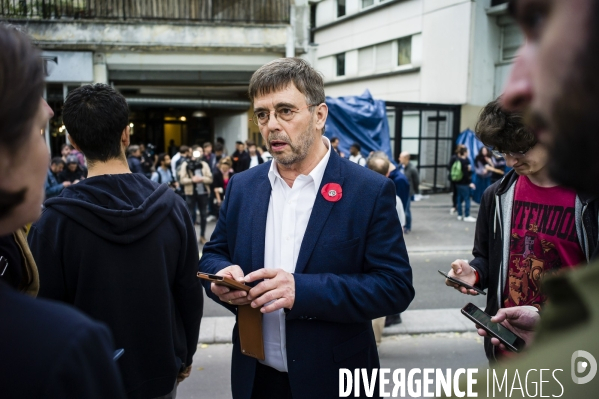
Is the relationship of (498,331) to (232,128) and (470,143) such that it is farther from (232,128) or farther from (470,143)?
(232,128)

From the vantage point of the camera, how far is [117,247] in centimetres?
218

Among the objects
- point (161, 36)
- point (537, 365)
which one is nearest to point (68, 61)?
point (161, 36)

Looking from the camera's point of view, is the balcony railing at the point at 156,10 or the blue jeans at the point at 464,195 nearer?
the blue jeans at the point at 464,195

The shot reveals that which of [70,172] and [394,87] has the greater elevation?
[394,87]

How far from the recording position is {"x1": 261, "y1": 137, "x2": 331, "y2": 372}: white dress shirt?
A: 2.20 m

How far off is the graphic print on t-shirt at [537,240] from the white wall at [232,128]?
17.7m

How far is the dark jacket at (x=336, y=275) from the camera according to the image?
206 cm

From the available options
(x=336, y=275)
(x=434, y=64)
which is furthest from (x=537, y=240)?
(x=434, y=64)

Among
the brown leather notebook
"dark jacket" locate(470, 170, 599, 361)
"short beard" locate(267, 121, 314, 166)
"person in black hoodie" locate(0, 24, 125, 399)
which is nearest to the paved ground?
"dark jacket" locate(470, 170, 599, 361)

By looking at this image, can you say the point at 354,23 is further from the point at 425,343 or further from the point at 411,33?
the point at 425,343

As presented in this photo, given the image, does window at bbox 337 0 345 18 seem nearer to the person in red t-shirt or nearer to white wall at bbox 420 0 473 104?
white wall at bbox 420 0 473 104

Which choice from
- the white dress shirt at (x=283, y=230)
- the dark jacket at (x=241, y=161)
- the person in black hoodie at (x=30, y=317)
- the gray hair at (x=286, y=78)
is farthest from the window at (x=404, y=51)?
the person in black hoodie at (x=30, y=317)

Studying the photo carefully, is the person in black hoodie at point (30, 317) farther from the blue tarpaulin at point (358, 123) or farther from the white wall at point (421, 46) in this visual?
the white wall at point (421, 46)

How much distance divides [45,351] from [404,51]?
21714mm
